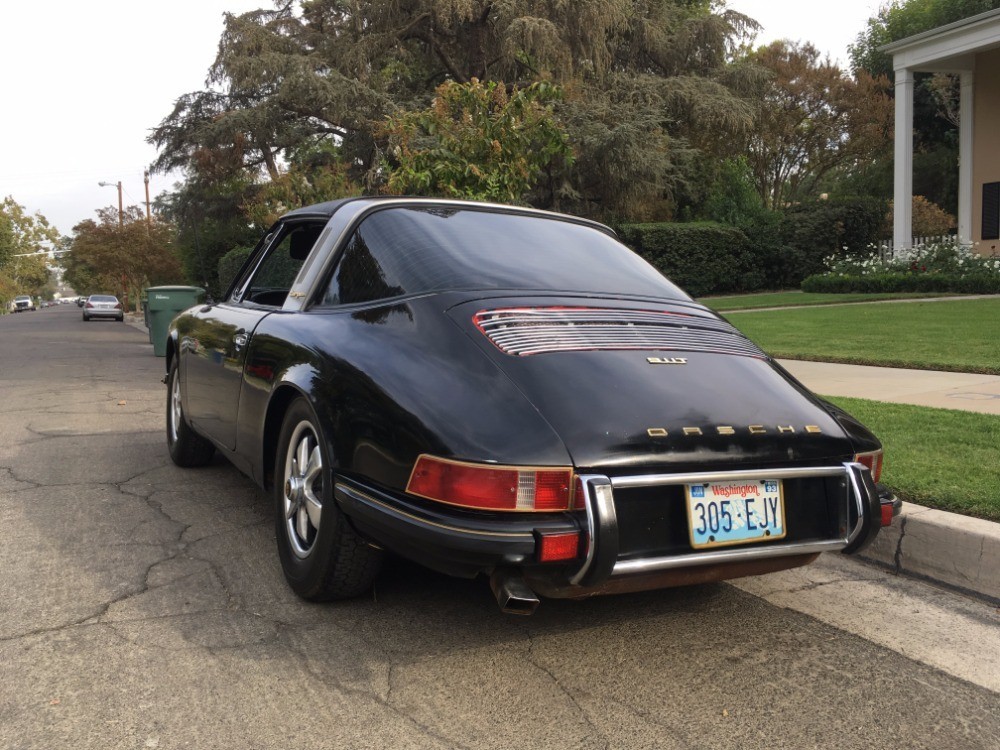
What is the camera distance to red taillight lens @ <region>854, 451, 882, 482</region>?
10.3 feet

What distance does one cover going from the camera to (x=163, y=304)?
17828 mm

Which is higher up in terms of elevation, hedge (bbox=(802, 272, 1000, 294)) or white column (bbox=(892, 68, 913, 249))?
white column (bbox=(892, 68, 913, 249))

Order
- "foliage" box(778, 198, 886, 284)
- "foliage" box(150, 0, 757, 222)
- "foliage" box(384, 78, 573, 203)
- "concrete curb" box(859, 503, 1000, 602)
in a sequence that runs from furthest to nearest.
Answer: "foliage" box(150, 0, 757, 222), "foliage" box(778, 198, 886, 284), "foliage" box(384, 78, 573, 203), "concrete curb" box(859, 503, 1000, 602)

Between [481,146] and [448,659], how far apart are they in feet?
25.0

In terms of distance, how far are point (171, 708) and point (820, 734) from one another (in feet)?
6.14

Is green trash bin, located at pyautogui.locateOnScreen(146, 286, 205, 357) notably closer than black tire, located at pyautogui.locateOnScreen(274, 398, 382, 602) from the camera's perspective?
No

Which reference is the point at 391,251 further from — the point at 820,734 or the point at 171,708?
the point at 820,734

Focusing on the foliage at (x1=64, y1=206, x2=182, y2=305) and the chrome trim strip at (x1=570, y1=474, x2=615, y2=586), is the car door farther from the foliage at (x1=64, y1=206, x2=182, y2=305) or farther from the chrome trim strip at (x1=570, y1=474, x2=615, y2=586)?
the foliage at (x1=64, y1=206, x2=182, y2=305)

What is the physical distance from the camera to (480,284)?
133 inches

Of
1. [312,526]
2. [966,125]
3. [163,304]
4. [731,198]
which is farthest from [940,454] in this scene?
[731,198]

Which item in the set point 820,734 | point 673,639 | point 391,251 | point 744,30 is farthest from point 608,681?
point 744,30

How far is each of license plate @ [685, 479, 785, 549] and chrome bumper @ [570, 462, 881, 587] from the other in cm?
3

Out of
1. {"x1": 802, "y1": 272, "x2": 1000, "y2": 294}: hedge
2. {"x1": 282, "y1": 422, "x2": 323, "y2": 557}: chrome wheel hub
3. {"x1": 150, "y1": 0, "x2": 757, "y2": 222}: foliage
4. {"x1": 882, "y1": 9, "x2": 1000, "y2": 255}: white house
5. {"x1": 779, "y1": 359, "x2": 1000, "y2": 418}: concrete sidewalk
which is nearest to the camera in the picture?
{"x1": 282, "y1": 422, "x2": 323, "y2": 557}: chrome wheel hub

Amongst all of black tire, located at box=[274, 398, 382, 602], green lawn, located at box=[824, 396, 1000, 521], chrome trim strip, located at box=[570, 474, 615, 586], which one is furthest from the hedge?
chrome trim strip, located at box=[570, 474, 615, 586]
